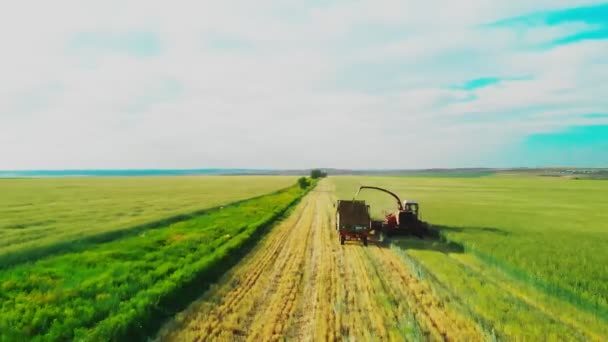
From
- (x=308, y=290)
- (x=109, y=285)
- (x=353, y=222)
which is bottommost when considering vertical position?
(x=308, y=290)

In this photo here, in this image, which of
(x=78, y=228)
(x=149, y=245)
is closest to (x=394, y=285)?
(x=149, y=245)

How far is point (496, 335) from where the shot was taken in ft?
28.4

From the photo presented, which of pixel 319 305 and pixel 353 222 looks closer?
pixel 319 305

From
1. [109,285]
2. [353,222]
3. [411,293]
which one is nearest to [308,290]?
[411,293]

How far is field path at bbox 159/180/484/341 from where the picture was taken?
28.8ft

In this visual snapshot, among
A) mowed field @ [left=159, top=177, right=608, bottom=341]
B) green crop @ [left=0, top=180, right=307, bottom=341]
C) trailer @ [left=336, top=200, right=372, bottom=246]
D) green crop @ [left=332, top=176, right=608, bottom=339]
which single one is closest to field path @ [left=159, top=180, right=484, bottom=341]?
mowed field @ [left=159, top=177, right=608, bottom=341]

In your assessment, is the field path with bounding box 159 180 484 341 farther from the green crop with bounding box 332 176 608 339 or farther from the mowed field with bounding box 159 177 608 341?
the green crop with bounding box 332 176 608 339

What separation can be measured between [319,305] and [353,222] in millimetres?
10464

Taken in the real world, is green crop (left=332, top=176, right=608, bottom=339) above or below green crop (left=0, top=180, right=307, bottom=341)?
below

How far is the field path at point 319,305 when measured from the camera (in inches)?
345

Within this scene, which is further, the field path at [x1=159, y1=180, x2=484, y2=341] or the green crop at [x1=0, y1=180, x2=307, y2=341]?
the field path at [x1=159, y1=180, x2=484, y2=341]

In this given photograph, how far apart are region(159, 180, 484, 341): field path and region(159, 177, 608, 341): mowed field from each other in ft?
0.09

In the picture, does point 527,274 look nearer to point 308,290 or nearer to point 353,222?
point 308,290

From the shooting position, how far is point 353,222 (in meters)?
20.8
